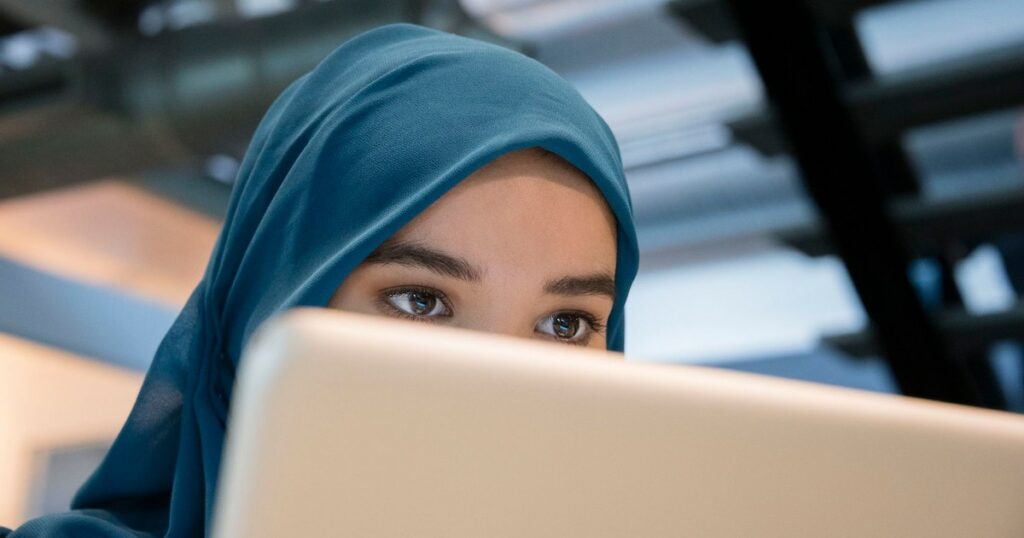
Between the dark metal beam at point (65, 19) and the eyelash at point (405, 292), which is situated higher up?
the dark metal beam at point (65, 19)

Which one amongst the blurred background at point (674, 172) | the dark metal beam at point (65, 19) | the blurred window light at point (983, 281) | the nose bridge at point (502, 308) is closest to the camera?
the nose bridge at point (502, 308)

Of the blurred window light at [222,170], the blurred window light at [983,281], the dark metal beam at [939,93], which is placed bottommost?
the dark metal beam at [939,93]

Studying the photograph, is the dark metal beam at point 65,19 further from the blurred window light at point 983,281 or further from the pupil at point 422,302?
the blurred window light at point 983,281

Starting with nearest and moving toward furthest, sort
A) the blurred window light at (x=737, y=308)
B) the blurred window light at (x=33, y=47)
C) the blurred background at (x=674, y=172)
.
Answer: the blurred background at (x=674, y=172) → the blurred window light at (x=33, y=47) → the blurred window light at (x=737, y=308)

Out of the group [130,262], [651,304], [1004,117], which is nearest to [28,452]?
[130,262]

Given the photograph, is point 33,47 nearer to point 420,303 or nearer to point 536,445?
point 420,303

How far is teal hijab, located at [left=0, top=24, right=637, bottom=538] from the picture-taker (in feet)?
2.54

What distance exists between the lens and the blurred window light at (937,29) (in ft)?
8.31

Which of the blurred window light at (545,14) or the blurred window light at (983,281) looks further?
the blurred window light at (983,281)

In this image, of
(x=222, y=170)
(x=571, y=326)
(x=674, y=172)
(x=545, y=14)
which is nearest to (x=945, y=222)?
(x=545, y=14)

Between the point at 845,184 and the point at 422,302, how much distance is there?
44.6 inches

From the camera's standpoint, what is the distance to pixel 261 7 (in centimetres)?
225

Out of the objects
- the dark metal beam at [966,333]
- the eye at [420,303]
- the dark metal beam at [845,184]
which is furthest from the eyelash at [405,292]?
the dark metal beam at [966,333]

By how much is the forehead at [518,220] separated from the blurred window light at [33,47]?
179 centimetres
